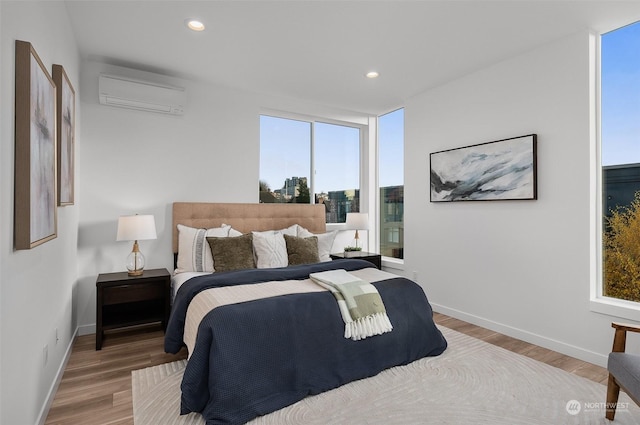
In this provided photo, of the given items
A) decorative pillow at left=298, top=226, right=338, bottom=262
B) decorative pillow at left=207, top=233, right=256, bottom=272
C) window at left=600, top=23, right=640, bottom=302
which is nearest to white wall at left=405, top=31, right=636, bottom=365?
window at left=600, top=23, right=640, bottom=302

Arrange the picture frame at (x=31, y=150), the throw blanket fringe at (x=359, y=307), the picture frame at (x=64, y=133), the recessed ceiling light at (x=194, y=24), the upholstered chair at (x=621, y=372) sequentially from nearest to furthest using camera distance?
the picture frame at (x=31, y=150) < the upholstered chair at (x=621, y=372) < the picture frame at (x=64, y=133) < the throw blanket fringe at (x=359, y=307) < the recessed ceiling light at (x=194, y=24)

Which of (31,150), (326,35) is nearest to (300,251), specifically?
(326,35)

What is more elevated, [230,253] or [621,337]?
[230,253]

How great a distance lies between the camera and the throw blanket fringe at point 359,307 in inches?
97.5

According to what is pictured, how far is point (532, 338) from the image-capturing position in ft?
10.5

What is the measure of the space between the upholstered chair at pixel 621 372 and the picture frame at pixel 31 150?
290 cm

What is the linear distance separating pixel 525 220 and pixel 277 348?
2.57 meters

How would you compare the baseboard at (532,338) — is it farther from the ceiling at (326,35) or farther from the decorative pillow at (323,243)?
the ceiling at (326,35)

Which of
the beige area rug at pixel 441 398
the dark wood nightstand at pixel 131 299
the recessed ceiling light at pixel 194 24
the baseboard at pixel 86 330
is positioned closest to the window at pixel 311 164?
the dark wood nightstand at pixel 131 299

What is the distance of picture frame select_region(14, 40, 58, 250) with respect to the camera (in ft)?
4.98

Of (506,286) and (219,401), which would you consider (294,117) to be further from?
(219,401)

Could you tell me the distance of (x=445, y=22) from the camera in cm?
276

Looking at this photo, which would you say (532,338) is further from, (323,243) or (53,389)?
(53,389)

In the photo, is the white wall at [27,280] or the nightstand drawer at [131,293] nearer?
the white wall at [27,280]
